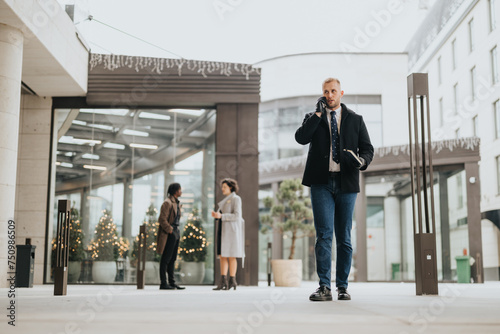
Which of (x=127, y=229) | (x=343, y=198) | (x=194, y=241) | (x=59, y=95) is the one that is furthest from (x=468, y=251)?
(x=343, y=198)

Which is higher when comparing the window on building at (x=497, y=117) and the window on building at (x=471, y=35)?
the window on building at (x=471, y=35)

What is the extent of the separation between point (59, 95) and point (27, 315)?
976cm

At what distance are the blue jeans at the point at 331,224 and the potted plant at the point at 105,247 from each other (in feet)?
26.5

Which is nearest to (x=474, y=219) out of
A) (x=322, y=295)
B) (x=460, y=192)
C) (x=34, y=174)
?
(x=460, y=192)

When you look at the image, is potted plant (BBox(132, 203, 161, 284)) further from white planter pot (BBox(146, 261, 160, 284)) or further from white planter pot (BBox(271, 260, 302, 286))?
white planter pot (BBox(271, 260, 302, 286))

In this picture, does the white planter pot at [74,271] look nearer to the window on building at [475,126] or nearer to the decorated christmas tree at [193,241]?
the decorated christmas tree at [193,241]

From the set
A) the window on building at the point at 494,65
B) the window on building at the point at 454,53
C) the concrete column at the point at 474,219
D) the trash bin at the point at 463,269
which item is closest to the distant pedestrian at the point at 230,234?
the trash bin at the point at 463,269

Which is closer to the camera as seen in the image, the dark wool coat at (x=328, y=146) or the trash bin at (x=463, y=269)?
the dark wool coat at (x=328, y=146)

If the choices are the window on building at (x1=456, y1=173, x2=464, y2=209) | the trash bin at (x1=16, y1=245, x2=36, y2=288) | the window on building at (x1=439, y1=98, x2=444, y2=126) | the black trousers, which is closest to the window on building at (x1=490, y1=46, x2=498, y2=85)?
the window on building at (x1=439, y1=98, x2=444, y2=126)

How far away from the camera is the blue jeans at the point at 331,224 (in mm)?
4906

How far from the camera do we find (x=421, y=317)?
3.01 m

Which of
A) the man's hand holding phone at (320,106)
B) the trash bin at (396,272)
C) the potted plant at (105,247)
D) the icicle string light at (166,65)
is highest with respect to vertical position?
the icicle string light at (166,65)

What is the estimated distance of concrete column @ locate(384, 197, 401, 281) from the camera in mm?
19555

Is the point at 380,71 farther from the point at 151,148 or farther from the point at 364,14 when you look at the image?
the point at 151,148
